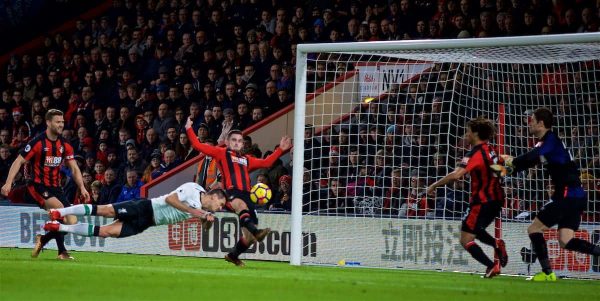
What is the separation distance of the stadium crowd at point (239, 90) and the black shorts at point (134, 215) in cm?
255

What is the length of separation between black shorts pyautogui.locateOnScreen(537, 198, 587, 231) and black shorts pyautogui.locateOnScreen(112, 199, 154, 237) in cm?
428

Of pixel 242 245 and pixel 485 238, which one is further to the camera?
pixel 242 245

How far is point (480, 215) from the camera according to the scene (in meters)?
10.8

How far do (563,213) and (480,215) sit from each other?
87 cm

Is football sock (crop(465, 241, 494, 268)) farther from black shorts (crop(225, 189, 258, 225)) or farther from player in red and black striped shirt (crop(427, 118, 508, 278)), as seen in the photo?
black shorts (crop(225, 189, 258, 225))

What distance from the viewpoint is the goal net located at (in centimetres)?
1233

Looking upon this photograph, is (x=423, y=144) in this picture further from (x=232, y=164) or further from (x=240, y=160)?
(x=232, y=164)

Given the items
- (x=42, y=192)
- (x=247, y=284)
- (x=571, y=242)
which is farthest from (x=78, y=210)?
(x=571, y=242)

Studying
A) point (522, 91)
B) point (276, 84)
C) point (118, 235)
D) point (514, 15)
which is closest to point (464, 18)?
point (514, 15)

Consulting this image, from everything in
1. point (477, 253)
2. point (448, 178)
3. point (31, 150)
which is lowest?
point (477, 253)

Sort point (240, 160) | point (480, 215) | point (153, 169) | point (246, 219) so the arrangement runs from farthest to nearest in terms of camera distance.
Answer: point (153, 169)
point (240, 160)
point (246, 219)
point (480, 215)

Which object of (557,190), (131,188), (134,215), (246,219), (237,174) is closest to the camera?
(557,190)

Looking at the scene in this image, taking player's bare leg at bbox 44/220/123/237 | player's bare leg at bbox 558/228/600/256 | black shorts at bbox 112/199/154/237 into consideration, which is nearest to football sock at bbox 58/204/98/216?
player's bare leg at bbox 44/220/123/237

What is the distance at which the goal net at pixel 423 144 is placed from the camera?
12.3 m
